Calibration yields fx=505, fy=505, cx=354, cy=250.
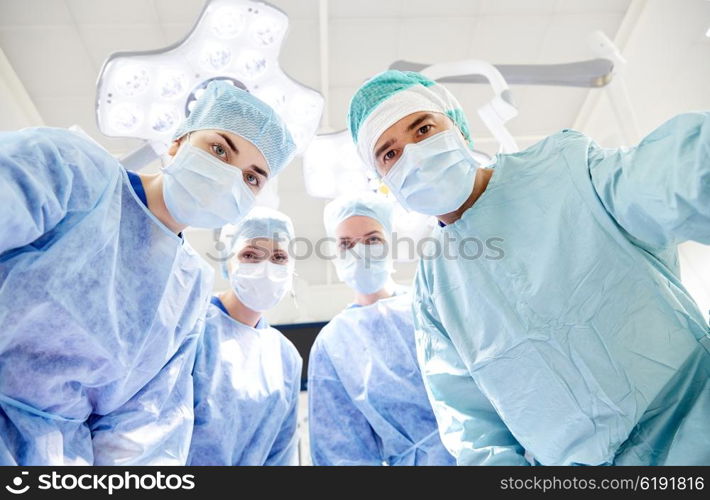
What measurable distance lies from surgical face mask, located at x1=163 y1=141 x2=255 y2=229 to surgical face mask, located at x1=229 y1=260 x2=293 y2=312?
525mm

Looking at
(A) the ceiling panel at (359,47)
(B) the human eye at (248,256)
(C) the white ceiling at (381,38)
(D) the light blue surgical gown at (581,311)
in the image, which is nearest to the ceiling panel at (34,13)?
(C) the white ceiling at (381,38)

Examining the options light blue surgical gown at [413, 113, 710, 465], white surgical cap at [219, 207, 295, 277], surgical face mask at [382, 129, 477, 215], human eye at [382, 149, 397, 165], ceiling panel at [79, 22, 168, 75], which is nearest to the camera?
light blue surgical gown at [413, 113, 710, 465]

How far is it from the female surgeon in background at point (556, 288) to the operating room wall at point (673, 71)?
3.39 ft

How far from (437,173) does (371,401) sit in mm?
883

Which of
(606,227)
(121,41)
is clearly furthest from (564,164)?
(121,41)

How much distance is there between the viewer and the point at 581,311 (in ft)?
3.74

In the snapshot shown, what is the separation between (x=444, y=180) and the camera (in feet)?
4.40

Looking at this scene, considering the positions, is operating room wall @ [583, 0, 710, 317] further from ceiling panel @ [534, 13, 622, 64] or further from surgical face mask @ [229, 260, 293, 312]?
surgical face mask @ [229, 260, 293, 312]

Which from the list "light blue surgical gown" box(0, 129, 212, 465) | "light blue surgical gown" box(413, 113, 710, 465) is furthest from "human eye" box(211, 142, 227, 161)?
"light blue surgical gown" box(413, 113, 710, 465)

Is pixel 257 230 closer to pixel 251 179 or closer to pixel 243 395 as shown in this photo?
pixel 251 179

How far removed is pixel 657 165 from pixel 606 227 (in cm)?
19

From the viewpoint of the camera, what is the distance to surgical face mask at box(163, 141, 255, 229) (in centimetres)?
138

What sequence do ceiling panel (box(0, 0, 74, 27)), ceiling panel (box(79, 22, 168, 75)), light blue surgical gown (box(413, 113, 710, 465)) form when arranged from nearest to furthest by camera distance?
light blue surgical gown (box(413, 113, 710, 465))
ceiling panel (box(0, 0, 74, 27))
ceiling panel (box(79, 22, 168, 75))

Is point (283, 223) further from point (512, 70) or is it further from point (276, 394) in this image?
point (512, 70)
